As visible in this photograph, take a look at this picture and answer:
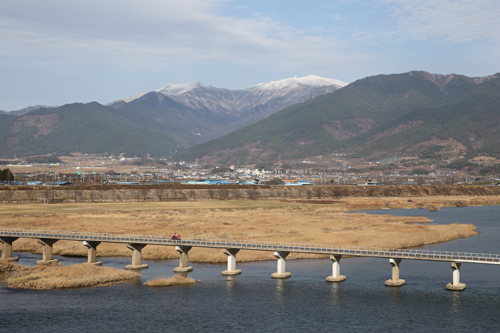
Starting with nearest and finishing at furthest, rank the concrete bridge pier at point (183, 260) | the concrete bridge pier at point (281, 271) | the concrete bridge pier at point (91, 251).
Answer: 1. the concrete bridge pier at point (281, 271)
2. the concrete bridge pier at point (183, 260)
3. the concrete bridge pier at point (91, 251)

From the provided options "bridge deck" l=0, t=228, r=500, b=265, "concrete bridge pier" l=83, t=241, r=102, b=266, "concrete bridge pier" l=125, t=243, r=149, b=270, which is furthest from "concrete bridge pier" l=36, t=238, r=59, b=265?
"concrete bridge pier" l=125, t=243, r=149, b=270

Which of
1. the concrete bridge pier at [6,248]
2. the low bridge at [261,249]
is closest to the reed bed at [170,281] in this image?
the low bridge at [261,249]

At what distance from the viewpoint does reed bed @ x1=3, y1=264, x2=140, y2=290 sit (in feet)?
252

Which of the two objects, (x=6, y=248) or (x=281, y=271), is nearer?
(x=281, y=271)

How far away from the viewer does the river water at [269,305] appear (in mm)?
60219

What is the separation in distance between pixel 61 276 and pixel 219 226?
58211mm

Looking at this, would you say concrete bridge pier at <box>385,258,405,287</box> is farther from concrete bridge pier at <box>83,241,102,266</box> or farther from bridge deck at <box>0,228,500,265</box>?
concrete bridge pier at <box>83,241,102,266</box>

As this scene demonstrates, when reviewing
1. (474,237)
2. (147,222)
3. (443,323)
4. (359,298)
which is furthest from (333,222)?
(443,323)

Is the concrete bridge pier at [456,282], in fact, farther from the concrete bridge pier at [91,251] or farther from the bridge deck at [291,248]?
the concrete bridge pier at [91,251]

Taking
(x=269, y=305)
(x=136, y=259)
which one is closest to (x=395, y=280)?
(x=269, y=305)

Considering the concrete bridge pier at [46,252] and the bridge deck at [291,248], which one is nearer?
the bridge deck at [291,248]

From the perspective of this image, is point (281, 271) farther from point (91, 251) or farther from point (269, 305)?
point (91, 251)

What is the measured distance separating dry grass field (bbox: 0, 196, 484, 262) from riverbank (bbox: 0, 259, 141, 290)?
17.6 metres

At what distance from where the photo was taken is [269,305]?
67.8 metres
